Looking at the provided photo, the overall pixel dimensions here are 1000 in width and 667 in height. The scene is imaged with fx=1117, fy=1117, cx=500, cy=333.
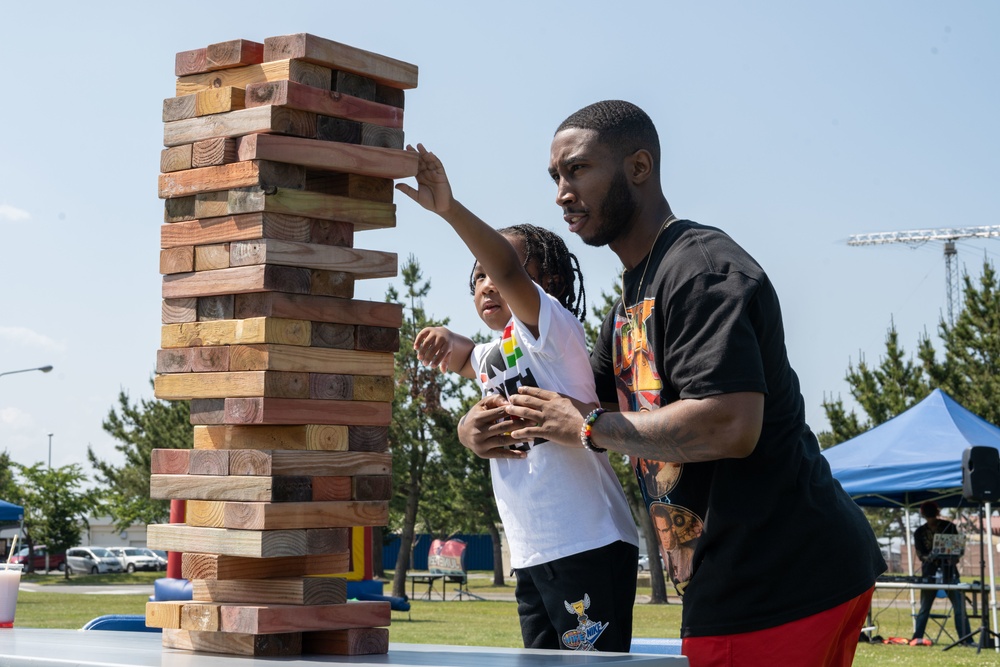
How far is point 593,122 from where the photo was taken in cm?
282

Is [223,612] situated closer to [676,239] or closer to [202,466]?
[202,466]

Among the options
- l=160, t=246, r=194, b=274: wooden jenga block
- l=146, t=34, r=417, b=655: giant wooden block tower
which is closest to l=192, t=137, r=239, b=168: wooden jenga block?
l=146, t=34, r=417, b=655: giant wooden block tower

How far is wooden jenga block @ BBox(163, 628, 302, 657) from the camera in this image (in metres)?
2.61

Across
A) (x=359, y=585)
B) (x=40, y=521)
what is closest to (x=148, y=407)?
(x=40, y=521)

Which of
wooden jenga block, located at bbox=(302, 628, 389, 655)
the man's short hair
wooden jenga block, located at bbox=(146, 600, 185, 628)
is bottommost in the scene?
wooden jenga block, located at bbox=(302, 628, 389, 655)

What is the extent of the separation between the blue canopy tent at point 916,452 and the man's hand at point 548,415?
35.6ft

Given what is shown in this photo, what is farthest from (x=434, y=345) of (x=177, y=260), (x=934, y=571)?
(x=934, y=571)

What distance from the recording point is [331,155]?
9.36 ft

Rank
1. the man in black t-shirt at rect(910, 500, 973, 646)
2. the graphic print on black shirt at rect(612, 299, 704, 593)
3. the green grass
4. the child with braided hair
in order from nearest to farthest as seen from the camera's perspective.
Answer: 1. the graphic print on black shirt at rect(612, 299, 704, 593)
2. the child with braided hair
3. the green grass
4. the man in black t-shirt at rect(910, 500, 973, 646)

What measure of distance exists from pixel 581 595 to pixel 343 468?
77 cm

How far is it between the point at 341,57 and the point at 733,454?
1446 millimetres

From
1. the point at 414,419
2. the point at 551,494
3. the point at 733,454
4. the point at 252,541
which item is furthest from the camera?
the point at 414,419

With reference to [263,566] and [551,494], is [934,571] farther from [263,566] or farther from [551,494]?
[263,566]

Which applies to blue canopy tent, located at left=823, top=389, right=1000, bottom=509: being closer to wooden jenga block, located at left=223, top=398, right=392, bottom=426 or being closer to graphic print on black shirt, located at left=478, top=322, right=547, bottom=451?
graphic print on black shirt, located at left=478, top=322, right=547, bottom=451
